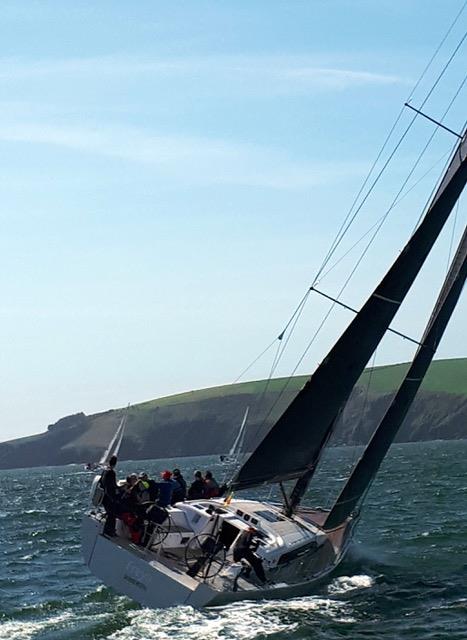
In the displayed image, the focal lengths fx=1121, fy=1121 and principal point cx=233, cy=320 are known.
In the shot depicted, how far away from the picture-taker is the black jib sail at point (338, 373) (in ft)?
81.4

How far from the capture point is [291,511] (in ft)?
84.6

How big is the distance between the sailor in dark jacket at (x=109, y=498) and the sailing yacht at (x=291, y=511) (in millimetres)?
199

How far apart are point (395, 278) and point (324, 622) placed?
8.42 meters

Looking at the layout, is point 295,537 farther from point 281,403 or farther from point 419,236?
point 281,403

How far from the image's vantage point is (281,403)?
170125 mm

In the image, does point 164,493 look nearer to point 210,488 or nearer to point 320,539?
point 210,488

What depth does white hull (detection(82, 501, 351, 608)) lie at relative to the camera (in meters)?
20.0

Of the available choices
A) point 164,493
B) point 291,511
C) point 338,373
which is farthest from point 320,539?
point 338,373

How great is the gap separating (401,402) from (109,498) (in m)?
8.11

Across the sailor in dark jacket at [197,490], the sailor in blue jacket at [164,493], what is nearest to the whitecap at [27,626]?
the sailor in blue jacket at [164,493]

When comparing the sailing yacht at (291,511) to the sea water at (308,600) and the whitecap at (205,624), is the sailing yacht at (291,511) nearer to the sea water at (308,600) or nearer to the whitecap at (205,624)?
the whitecap at (205,624)

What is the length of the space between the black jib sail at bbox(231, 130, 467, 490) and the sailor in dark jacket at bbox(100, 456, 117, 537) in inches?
128

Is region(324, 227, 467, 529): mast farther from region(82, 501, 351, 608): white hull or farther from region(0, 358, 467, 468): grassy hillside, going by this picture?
region(0, 358, 467, 468): grassy hillside

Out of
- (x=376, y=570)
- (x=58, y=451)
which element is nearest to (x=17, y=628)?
(x=376, y=570)
